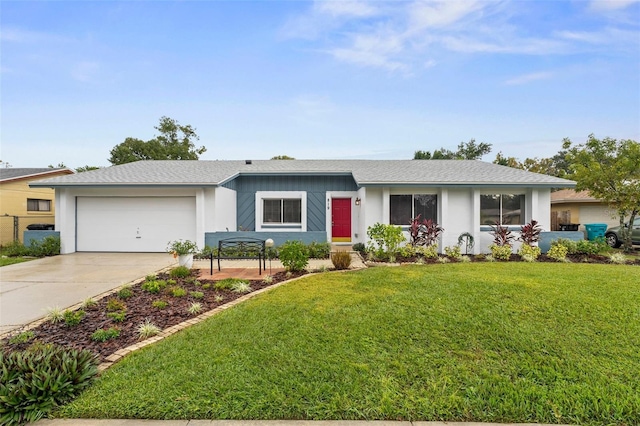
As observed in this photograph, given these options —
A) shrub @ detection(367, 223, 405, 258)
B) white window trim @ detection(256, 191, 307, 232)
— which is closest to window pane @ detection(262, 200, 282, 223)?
white window trim @ detection(256, 191, 307, 232)

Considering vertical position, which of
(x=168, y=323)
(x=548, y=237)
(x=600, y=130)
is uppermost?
(x=600, y=130)

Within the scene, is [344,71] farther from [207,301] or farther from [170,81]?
[207,301]

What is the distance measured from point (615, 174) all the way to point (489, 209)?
5.99 metres

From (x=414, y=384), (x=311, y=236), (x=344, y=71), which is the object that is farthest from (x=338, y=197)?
(x=414, y=384)

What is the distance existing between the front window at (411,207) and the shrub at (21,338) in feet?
33.7

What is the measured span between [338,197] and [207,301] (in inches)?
344

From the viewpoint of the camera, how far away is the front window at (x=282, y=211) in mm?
13336

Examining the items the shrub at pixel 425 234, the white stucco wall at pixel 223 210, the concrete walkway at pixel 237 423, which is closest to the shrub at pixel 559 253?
the shrub at pixel 425 234

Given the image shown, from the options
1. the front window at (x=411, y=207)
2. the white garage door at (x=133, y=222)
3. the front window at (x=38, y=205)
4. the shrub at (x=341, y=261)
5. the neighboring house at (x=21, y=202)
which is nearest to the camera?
the shrub at (x=341, y=261)

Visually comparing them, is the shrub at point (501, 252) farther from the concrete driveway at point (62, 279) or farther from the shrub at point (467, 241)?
the concrete driveway at point (62, 279)

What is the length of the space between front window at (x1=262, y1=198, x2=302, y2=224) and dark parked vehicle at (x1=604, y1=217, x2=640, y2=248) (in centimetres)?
1542

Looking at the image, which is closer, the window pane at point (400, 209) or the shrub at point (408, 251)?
the shrub at point (408, 251)

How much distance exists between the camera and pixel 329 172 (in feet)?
42.0

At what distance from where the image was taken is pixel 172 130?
30.8m
